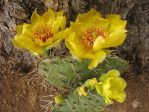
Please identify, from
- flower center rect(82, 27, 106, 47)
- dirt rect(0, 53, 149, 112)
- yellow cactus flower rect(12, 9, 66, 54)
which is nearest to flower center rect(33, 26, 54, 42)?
yellow cactus flower rect(12, 9, 66, 54)

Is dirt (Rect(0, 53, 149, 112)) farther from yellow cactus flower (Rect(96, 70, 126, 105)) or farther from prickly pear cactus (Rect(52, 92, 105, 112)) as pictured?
yellow cactus flower (Rect(96, 70, 126, 105))

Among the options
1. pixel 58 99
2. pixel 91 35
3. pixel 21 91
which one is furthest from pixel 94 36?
pixel 21 91

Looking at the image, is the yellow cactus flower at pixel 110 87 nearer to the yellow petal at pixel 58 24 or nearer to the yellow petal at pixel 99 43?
the yellow petal at pixel 99 43

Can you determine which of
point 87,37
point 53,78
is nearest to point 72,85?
point 53,78

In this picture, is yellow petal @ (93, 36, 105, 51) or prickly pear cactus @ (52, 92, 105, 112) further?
prickly pear cactus @ (52, 92, 105, 112)

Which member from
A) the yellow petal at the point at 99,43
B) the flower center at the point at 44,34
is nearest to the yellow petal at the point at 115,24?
the yellow petal at the point at 99,43
